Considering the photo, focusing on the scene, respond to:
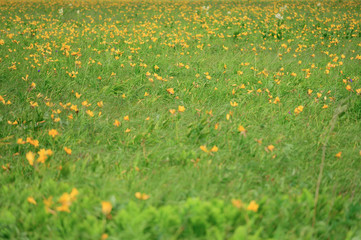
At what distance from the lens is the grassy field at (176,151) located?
1444mm

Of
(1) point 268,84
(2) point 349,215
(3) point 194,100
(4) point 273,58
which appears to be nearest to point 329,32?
(4) point 273,58

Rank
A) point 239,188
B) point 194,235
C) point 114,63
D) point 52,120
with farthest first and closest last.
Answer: point 114,63 < point 52,120 < point 239,188 < point 194,235

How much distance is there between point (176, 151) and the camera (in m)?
2.24

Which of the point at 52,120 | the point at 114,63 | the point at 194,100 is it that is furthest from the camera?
the point at 114,63

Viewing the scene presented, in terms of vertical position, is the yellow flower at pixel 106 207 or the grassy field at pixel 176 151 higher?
the yellow flower at pixel 106 207

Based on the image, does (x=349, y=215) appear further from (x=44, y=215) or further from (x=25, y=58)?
(x=25, y=58)

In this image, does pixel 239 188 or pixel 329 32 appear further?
pixel 329 32

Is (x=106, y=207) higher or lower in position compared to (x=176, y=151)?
higher

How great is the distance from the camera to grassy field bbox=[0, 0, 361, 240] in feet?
Answer: 4.74

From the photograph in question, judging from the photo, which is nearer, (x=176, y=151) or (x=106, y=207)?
(x=106, y=207)

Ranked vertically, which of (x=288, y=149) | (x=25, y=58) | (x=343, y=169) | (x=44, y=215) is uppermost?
(x=25, y=58)

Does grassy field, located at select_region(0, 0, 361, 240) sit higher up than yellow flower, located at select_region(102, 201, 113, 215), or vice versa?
yellow flower, located at select_region(102, 201, 113, 215)

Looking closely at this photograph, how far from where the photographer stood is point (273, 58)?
4957mm

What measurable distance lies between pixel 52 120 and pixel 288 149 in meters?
2.28
